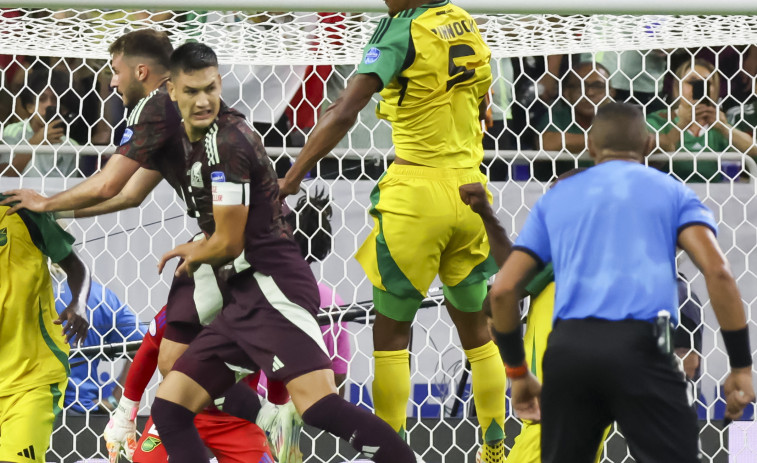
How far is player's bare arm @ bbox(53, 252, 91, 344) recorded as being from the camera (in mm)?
3430

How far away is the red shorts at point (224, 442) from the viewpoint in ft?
11.7

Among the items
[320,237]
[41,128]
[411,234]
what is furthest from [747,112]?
[41,128]

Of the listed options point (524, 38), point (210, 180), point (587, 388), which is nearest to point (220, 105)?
point (210, 180)

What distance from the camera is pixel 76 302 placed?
3.46 metres

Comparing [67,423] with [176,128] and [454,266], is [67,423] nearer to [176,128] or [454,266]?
[176,128]

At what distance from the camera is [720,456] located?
4.30m

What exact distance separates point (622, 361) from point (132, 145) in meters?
1.78

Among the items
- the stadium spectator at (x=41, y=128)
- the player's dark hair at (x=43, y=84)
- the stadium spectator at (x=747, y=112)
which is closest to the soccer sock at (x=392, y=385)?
the stadium spectator at (x=41, y=128)

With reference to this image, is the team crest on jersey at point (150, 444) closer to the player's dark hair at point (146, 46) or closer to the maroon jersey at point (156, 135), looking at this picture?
the maroon jersey at point (156, 135)

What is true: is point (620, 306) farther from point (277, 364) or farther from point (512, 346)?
point (277, 364)

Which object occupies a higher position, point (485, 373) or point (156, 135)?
point (156, 135)

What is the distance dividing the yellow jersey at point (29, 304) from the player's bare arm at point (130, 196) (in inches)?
7.1

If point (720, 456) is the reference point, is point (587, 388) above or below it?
above

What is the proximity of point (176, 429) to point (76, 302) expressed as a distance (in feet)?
2.21
